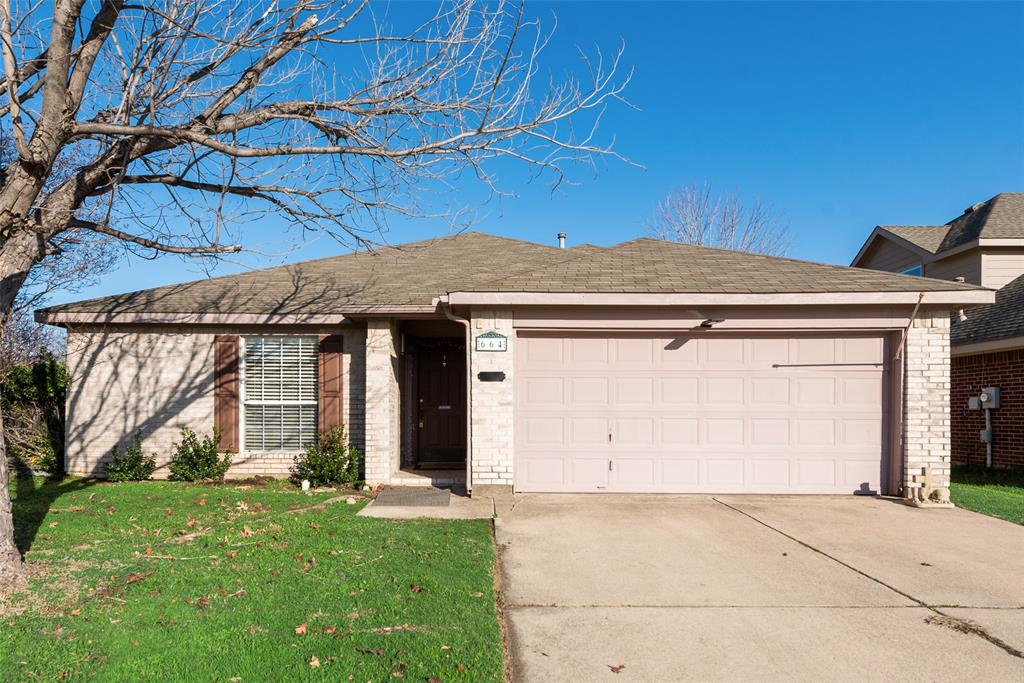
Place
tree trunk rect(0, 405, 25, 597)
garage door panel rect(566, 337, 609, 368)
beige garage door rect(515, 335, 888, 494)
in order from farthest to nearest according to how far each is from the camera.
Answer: garage door panel rect(566, 337, 609, 368) → beige garage door rect(515, 335, 888, 494) → tree trunk rect(0, 405, 25, 597)

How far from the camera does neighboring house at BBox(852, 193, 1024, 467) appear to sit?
12.3m

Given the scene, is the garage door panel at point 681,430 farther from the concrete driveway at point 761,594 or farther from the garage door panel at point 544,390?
the garage door panel at point 544,390

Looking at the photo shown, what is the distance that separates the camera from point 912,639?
14.0 ft

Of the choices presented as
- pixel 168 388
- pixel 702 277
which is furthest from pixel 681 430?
pixel 168 388

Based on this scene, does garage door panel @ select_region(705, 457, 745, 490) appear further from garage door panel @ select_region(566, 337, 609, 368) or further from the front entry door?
the front entry door

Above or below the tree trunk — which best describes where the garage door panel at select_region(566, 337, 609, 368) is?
above

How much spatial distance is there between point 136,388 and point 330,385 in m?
3.19

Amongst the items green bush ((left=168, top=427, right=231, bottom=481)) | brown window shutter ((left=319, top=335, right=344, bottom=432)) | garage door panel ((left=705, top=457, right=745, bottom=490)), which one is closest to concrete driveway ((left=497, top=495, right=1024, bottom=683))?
garage door panel ((left=705, top=457, right=745, bottom=490))

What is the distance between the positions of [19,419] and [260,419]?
408cm

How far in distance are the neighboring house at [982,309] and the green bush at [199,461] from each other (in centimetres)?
1320

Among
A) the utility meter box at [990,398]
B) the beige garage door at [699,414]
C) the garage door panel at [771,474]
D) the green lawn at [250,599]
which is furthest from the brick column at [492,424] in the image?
the utility meter box at [990,398]

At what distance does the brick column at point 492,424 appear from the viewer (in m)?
8.95

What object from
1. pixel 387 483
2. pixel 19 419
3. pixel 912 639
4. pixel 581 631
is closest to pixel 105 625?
pixel 581 631

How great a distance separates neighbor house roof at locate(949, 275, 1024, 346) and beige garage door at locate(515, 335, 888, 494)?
4.79 metres
